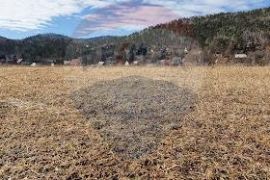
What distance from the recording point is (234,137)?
923 cm

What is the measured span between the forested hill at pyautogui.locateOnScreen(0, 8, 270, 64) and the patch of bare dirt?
17225 millimetres

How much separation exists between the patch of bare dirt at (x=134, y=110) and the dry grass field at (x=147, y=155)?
19 cm

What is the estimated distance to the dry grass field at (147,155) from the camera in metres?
7.81

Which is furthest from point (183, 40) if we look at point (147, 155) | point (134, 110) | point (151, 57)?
point (147, 155)

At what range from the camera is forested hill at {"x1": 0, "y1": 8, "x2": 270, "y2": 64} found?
3494 centimetres

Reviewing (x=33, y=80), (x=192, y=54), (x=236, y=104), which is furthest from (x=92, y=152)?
(x=192, y=54)

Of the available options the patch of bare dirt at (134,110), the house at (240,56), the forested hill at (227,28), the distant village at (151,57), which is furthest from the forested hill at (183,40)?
the patch of bare dirt at (134,110)

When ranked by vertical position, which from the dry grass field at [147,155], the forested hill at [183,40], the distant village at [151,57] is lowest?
the dry grass field at [147,155]

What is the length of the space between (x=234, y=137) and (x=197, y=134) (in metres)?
0.72

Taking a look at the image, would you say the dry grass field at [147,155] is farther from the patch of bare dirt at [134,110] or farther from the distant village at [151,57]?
the distant village at [151,57]

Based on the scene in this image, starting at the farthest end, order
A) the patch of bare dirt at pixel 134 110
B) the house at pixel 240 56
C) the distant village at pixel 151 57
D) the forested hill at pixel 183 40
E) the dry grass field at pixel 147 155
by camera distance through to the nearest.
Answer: the forested hill at pixel 183 40 → the house at pixel 240 56 → the distant village at pixel 151 57 → the patch of bare dirt at pixel 134 110 → the dry grass field at pixel 147 155

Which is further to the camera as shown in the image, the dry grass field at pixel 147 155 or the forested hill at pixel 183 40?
the forested hill at pixel 183 40

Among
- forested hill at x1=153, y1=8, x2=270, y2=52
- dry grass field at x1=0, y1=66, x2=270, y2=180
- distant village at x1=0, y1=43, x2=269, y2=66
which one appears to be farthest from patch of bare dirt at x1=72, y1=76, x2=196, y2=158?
forested hill at x1=153, y1=8, x2=270, y2=52

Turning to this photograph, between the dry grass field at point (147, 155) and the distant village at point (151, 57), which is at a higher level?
the distant village at point (151, 57)
